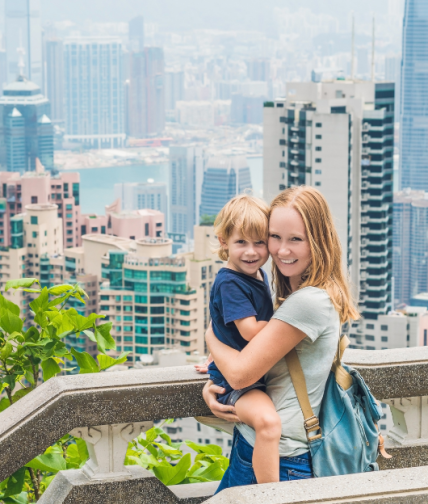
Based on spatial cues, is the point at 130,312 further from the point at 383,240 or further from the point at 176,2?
the point at 176,2

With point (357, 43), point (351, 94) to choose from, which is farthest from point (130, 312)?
point (357, 43)

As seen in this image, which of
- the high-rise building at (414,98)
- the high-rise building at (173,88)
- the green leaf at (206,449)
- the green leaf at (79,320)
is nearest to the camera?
the green leaf at (79,320)

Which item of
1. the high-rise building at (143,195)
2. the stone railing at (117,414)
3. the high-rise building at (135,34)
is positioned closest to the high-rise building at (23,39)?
the high-rise building at (135,34)

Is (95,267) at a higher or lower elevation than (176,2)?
lower

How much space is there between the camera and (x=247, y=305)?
3.44 ft

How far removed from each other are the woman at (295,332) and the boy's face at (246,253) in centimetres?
2

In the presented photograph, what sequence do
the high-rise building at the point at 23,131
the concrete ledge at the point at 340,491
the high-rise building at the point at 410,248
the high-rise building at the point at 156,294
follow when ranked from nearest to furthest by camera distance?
the concrete ledge at the point at 340,491 < the high-rise building at the point at 156,294 < the high-rise building at the point at 410,248 < the high-rise building at the point at 23,131

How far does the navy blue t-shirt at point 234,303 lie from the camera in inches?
41.1

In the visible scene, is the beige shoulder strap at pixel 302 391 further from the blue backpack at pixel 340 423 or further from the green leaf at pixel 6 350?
the green leaf at pixel 6 350

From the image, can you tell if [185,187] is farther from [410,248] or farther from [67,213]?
[67,213]

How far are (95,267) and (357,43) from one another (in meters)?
46.0

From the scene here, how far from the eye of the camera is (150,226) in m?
33.3

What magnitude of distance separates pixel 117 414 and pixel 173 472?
0.19 m

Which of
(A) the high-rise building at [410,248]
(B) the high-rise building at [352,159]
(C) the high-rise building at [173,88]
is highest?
(C) the high-rise building at [173,88]
